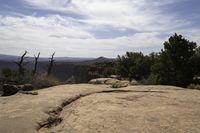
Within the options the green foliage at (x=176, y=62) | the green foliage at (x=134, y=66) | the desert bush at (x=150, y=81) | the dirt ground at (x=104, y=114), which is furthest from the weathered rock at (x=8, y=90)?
the green foliage at (x=134, y=66)

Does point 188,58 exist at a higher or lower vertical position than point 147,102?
higher

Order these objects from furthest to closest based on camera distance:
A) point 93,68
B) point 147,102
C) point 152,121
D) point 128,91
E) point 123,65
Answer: point 93,68 → point 123,65 → point 128,91 → point 147,102 → point 152,121

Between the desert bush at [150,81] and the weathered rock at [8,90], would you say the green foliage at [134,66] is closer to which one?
the desert bush at [150,81]

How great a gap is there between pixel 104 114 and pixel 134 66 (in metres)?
32.5

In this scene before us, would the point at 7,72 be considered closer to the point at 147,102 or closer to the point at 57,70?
the point at 147,102

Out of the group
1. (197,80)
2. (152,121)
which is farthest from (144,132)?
(197,80)

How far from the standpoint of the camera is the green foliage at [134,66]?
38625mm

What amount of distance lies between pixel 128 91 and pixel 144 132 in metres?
4.53

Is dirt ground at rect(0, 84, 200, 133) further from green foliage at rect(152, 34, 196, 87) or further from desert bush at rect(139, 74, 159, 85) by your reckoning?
green foliage at rect(152, 34, 196, 87)

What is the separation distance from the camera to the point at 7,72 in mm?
37125

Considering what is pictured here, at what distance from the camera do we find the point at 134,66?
3888 cm

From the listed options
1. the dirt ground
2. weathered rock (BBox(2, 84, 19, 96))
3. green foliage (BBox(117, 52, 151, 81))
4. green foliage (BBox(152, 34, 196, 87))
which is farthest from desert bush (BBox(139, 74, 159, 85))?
the dirt ground

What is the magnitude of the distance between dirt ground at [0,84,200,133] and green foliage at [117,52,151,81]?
1158 inches

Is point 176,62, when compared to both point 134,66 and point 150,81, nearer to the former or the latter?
point 150,81
